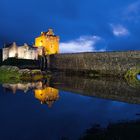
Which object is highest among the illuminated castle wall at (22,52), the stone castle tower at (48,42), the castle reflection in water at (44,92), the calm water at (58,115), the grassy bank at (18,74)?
the stone castle tower at (48,42)

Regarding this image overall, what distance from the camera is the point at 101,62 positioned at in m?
43.1

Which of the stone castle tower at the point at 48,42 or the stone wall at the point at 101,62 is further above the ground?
the stone castle tower at the point at 48,42

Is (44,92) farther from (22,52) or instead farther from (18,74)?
(22,52)

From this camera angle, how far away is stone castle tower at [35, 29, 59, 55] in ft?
232

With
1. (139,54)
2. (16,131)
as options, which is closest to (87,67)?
(139,54)

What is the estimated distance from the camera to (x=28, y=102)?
17.3 metres

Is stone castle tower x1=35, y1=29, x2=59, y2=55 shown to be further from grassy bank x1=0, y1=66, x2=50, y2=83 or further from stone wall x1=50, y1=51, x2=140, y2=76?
grassy bank x1=0, y1=66, x2=50, y2=83

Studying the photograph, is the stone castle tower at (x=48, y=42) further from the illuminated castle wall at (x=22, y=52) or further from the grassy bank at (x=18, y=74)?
the grassy bank at (x=18, y=74)

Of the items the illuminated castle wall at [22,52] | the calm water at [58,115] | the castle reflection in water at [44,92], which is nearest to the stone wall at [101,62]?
the illuminated castle wall at [22,52]

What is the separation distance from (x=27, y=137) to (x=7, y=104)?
7.46 m

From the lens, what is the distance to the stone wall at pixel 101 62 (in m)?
38.4

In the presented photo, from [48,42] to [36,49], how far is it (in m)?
4.89

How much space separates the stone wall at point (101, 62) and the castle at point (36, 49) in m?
11.9

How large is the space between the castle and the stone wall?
39.0 ft
